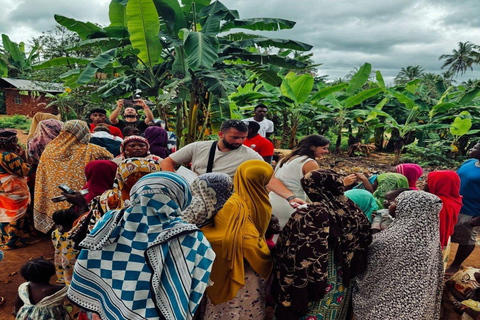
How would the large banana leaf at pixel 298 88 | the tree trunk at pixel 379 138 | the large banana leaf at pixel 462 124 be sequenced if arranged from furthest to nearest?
the tree trunk at pixel 379 138 → the large banana leaf at pixel 462 124 → the large banana leaf at pixel 298 88

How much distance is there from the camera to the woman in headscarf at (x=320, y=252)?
2020 millimetres

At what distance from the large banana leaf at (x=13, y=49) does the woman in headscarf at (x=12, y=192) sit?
67.7 ft

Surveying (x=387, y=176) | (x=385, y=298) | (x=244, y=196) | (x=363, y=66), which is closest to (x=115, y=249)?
(x=244, y=196)

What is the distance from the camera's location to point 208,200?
212 cm

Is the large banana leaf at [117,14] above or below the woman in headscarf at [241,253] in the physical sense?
above

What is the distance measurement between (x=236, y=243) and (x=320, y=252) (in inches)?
22.1

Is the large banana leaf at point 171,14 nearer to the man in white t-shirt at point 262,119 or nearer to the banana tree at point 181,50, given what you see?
the banana tree at point 181,50

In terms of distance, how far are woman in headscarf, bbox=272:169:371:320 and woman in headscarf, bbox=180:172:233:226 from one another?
50cm

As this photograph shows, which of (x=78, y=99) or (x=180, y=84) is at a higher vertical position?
(x=180, y=84)

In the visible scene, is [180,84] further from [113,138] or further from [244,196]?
[244,196]

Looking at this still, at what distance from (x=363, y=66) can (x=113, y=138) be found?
8570 millimetres

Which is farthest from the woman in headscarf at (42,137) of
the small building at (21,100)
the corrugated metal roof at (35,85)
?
the small building at (21,100)

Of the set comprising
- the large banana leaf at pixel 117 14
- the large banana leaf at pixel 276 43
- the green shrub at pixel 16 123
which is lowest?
the green shrub at pixel 16 123

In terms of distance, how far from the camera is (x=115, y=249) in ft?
5.42
